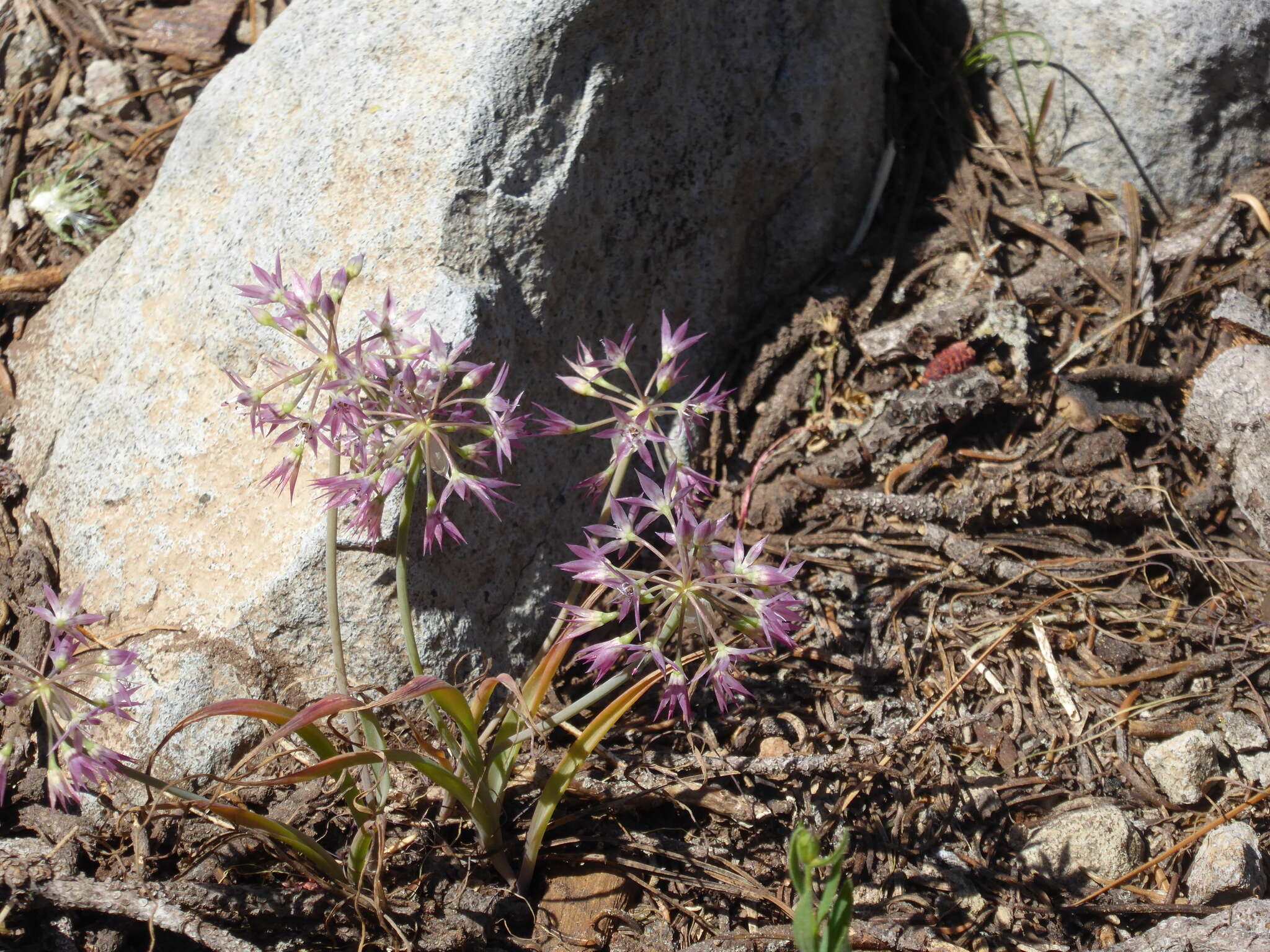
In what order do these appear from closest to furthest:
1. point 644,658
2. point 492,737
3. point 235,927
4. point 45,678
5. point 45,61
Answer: point 45,678 → point 644,658 → point 235,927 → point 492,737 → point 45,61

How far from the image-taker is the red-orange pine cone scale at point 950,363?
335 centimetres

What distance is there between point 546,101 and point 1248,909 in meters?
2.87

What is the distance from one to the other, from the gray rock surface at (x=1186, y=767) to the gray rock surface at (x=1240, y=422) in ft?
2.63

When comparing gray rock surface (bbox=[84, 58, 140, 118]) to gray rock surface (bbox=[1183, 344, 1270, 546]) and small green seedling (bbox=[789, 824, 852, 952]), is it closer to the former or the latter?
small green seedling (bbox=[789, 824, 852, 952])

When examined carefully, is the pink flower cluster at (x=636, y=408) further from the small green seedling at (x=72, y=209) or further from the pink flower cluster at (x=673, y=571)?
the small green seedling at (x=72, y=209)

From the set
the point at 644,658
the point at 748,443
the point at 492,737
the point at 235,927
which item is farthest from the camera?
the point at 748,443

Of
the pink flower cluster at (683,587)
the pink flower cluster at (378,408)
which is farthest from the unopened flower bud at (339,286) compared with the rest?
the pink flower cluster at (683,587)

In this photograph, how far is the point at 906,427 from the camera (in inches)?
130

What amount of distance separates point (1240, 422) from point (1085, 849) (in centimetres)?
155

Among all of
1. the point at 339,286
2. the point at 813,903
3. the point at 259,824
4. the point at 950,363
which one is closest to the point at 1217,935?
the point at 813,903

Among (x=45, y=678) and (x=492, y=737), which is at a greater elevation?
(x=45, y=678)

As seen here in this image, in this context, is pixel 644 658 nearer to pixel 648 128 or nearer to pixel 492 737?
pixel 492 737

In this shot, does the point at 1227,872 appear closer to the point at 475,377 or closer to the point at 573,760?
the point at 573,760

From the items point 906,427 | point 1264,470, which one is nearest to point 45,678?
point 906,427
